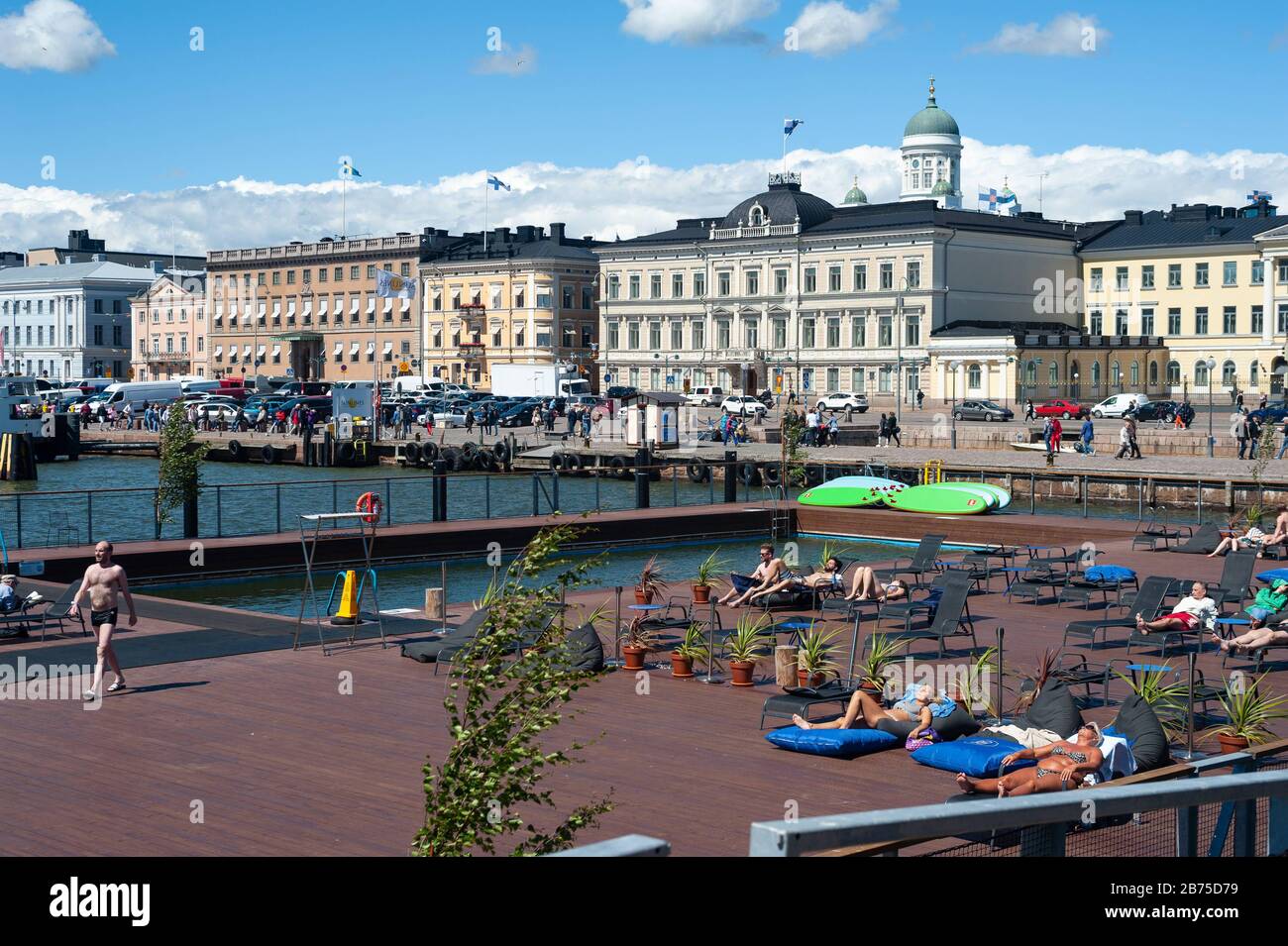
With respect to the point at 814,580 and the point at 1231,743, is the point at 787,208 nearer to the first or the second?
the point at 814,580

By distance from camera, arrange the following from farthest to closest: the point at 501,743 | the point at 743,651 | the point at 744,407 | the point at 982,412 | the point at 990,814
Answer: the point at 744,407, the point at 982,412, the point at 743,651, the point at 501,743, the point at 990,814

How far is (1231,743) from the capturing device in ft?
44.7

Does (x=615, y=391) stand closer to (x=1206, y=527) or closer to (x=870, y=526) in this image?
(x=870, y=526)

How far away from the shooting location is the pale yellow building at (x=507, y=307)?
11594 cm

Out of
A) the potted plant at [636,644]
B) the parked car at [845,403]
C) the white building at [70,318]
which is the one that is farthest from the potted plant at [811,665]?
the white building at [70,318]

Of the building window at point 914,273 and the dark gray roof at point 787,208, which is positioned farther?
the dark gray roof at point 787,208

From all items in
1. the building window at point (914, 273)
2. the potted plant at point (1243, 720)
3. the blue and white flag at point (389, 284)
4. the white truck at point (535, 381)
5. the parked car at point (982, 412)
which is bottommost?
the potted plant at point (1243, 720)

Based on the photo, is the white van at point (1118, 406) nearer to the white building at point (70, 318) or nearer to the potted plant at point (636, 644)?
the potted plant at point (636, 644)

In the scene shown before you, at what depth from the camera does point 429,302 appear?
121750 millimetres

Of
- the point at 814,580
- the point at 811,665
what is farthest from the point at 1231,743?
the point at 814,580

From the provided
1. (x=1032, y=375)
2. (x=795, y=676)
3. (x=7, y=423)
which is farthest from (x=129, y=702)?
(x=1032, y=375)

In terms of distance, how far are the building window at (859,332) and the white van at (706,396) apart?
887 cm

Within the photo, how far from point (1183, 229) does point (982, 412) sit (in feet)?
105

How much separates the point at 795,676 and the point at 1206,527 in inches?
652
